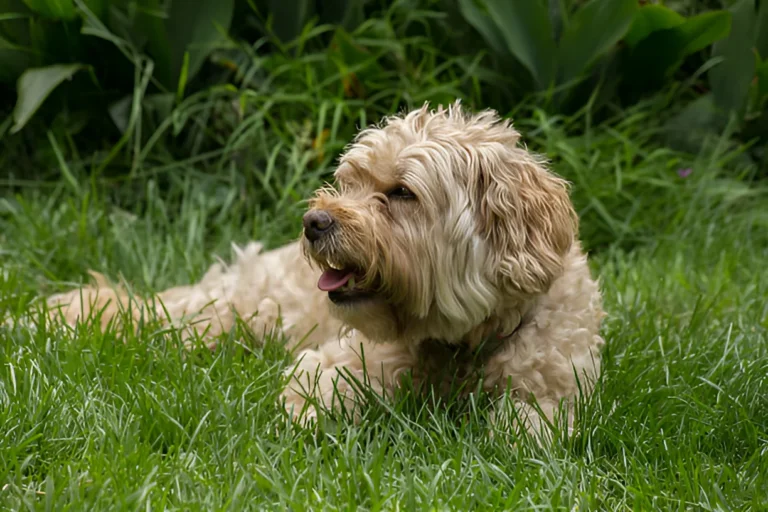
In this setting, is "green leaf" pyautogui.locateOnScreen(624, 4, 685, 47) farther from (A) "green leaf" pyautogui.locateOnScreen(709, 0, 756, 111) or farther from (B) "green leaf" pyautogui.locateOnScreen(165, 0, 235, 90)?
(B) "green leaf" pyautogui.locateOnScreen(165, 0, 235, 90)

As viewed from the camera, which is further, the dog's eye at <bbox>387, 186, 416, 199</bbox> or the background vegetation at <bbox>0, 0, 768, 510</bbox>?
the background vegetation at <bbox>0, 0, 768, 510</bbox>

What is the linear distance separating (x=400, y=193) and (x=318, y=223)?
29 centimetres

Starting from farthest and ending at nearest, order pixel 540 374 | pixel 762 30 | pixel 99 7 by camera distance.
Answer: pixel 762 30 < pixel 99 7 < pixel 540 374

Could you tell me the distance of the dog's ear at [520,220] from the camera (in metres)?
2.76

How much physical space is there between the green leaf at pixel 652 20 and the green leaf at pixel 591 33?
0.15 metres

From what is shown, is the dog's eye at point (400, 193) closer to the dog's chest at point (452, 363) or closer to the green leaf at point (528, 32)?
the dog's chest at point (452, 363)

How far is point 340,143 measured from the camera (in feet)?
16.3

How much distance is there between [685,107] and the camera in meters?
5.60

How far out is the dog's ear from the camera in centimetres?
276

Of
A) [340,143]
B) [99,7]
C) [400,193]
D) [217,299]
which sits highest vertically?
[99,7]

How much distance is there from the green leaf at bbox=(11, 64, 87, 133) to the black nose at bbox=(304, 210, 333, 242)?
7.93 ft

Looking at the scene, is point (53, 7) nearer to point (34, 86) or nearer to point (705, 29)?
point (34, 86)

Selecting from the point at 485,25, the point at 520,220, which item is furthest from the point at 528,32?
the point at 520,220


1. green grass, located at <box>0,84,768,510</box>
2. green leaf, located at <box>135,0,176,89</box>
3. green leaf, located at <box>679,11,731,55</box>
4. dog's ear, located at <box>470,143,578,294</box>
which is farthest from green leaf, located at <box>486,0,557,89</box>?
dog's ear, located at <box>470,143,578,294</box>
